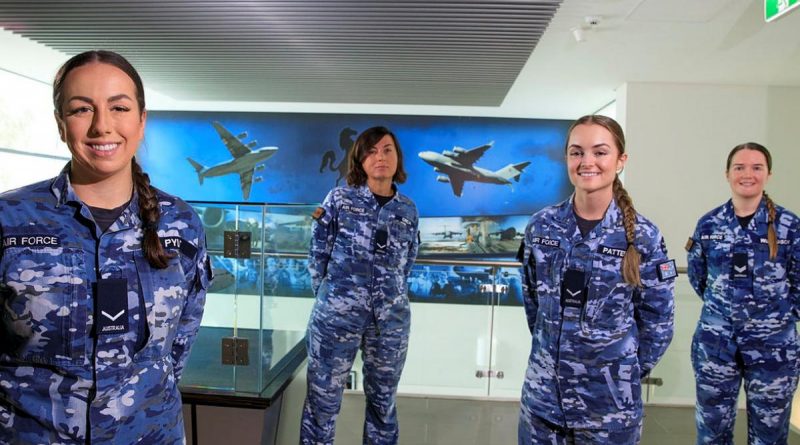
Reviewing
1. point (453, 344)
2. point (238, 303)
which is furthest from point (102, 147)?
point (453, 344)

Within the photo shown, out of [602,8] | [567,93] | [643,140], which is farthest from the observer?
[567,93]

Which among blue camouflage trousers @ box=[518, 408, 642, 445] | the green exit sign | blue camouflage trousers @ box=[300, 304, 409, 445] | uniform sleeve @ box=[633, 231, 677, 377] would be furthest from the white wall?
blue camouflage trousers @ box=[518, 408, 642, 445]

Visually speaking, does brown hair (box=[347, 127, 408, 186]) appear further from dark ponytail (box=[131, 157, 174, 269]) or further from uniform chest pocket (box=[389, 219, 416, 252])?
dark ponytail (box=[131, 157, 174, 269])

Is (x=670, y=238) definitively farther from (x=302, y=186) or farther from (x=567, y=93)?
(x=302, y=186)

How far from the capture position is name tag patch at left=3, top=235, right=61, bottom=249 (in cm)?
107

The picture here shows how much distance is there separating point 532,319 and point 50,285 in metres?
1.53

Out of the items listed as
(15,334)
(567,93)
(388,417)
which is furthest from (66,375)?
(567,93)

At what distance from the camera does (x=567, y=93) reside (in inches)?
234

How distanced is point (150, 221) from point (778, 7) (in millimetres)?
3118

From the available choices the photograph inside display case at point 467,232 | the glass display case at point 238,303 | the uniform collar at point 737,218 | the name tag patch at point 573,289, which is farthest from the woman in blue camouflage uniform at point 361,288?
the photograph inside display case at point 467,232

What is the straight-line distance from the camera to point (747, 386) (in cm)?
252

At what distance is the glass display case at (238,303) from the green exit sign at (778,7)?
268 cm

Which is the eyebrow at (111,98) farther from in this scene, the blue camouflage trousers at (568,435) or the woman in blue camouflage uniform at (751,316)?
the woman in blue camouflage uniform at (751,316)

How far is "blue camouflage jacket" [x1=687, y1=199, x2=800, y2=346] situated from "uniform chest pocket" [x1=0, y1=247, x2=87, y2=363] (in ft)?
8.76
